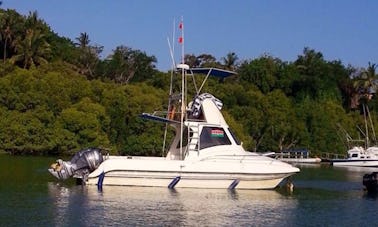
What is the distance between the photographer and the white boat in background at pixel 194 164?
40406 millimetres

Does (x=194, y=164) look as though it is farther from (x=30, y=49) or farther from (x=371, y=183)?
(x=30, y=49)

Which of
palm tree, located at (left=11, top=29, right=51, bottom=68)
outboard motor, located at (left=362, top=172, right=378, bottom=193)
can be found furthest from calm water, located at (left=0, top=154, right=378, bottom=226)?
palm tree, located at (left=11, top=29, right=51, bottom=68)

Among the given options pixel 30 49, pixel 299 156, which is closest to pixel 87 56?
pixel 30 49

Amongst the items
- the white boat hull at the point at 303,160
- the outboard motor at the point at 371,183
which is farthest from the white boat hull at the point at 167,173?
the white boat hull at the point at 303,160

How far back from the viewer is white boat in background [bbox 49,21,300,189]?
40.4 meters

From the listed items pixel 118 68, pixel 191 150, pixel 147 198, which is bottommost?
pixel 147 198

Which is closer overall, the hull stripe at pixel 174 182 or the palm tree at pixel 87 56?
the hull stripe at pixel 174 182

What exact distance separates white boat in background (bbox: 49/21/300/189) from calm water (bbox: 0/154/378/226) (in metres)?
0.76

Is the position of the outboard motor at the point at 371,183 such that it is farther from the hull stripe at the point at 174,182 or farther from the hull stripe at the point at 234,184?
the hull stripe at the point at 174,182

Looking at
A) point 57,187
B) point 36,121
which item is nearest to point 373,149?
point 36,121

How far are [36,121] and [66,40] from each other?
4709 cm

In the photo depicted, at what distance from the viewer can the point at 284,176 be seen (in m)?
42.2

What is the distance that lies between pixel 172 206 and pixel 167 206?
0.23m

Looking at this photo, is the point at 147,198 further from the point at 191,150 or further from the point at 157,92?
the point at 157,92
